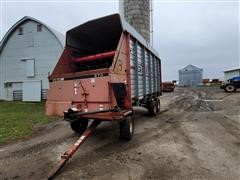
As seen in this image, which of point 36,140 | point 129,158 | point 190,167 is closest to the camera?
point 190,167

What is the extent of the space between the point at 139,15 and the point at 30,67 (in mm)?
13544

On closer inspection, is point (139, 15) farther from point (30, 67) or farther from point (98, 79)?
point (98, 79)

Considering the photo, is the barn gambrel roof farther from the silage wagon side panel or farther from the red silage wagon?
the red silage wagon

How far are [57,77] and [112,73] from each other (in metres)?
1.69

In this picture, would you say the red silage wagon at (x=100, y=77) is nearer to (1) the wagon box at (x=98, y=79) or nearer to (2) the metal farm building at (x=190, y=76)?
(1) the wagon box at (x=98, y=79)

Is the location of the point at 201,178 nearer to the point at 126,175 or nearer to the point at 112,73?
the point at 126,175

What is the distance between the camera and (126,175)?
3963 mm

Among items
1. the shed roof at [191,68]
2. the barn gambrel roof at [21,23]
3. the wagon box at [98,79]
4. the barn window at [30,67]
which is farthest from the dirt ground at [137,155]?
the shed roof at [191,68]

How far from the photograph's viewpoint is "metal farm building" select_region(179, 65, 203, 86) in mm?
59000

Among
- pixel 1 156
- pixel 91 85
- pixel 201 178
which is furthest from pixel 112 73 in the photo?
pixel 1 156

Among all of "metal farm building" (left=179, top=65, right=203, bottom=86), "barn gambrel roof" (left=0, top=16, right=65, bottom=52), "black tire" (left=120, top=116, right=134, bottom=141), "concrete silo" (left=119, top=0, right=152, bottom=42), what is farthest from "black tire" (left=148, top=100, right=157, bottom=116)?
"metal farm building" (left=179, top=65, right=203, bottom=86)

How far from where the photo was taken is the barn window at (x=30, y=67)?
2002 centimetres

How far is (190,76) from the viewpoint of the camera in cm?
5991

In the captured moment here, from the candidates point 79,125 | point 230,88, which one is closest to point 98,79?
point 79,125
